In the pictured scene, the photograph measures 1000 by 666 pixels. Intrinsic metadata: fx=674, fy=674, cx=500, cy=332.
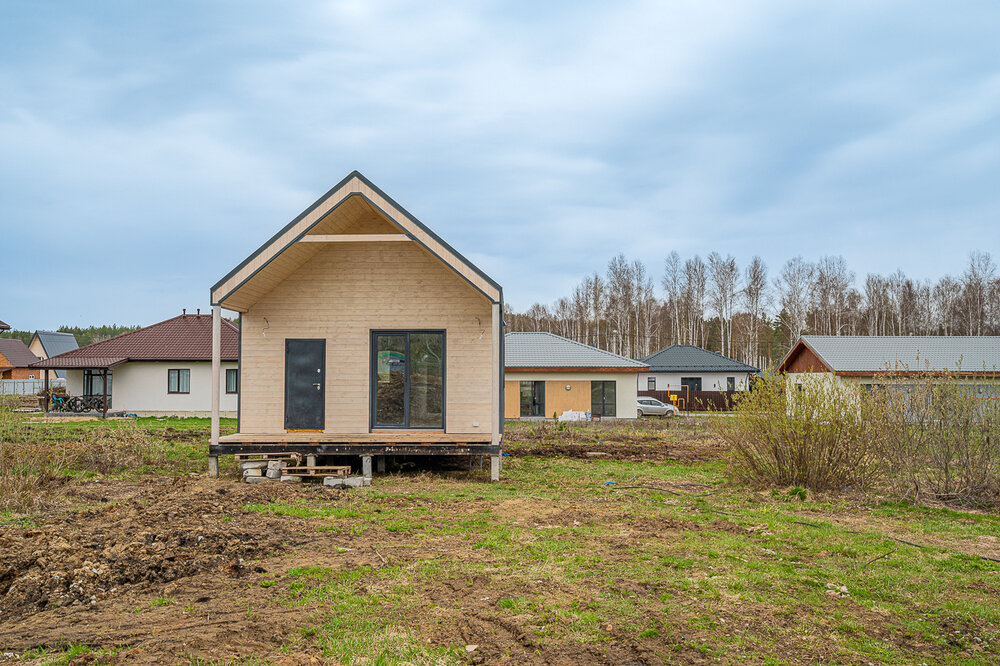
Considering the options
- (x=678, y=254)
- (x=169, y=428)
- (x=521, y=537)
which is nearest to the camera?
(x=521, y=537)

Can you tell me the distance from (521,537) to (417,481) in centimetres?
488

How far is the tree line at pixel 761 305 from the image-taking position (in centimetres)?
5900

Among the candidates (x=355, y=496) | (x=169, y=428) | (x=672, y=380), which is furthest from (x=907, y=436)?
(x=672, y=380)

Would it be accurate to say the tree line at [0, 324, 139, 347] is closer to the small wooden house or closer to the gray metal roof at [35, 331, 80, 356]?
the gray metal roof at [35, 331, 80, 356]

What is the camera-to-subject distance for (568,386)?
3036cm

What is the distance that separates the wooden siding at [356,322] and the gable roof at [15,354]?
4458 centimetres

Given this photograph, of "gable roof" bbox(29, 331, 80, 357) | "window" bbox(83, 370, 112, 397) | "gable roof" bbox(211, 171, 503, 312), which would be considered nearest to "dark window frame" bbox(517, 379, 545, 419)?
"gable roof" bbox(211, 171, 503, 312)

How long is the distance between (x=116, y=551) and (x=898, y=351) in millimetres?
32823

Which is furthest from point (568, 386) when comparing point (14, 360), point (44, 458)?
point (14, 360)

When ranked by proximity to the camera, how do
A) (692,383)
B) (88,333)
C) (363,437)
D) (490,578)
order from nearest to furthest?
1. (490,578)
2. (363,437)
3. (692,383)
4. (88,333)

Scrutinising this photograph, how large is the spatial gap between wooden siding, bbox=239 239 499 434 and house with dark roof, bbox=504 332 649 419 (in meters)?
16.3

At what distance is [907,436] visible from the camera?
10539 millimetres

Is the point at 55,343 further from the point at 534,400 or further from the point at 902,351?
the point at 902,351

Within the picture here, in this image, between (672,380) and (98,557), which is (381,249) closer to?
(98,557)
